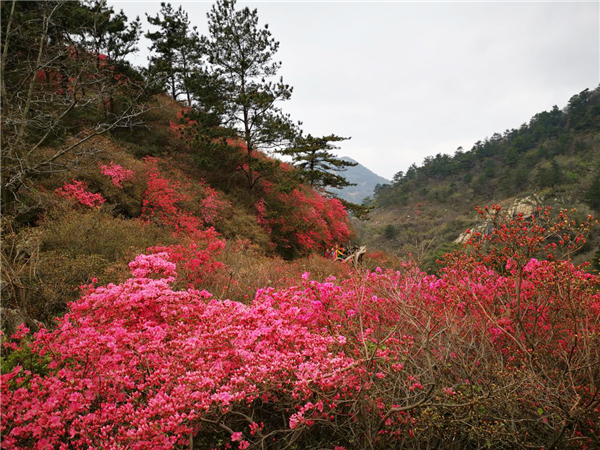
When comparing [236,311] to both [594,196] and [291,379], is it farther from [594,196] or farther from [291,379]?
Result: [594,196]

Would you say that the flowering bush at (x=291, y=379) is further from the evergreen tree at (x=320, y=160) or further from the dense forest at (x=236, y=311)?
the evergreen tree at (x=320, y=160)

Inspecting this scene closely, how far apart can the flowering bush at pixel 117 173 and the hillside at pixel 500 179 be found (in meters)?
→ 27.5

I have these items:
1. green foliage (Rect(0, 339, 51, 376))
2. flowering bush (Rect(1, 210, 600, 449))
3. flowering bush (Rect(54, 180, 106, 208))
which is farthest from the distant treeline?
green foliage (Rect(0, 339, 51, 376))

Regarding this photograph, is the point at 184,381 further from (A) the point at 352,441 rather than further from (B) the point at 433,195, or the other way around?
(B) the point at 433,195

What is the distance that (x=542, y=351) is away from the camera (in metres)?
3.33

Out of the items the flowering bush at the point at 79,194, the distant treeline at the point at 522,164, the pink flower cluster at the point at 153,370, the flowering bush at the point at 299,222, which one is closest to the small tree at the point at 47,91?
the flowering bush at the point at 79,194

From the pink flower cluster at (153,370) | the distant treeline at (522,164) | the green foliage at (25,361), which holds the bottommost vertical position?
the green foliage at (25,361)

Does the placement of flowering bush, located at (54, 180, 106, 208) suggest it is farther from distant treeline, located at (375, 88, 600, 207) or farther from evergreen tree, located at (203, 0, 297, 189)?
distant treeline, located at (375, 88, 600, 207)

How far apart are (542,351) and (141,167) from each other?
12.4 metres

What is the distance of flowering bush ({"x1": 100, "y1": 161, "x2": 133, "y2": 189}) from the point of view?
10106 millimetres

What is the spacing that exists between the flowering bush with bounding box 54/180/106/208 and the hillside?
28.6 metres

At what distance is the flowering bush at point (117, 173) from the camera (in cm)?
1011

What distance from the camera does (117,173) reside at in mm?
10414

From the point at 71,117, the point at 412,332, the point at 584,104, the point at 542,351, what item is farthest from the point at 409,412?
the point at 584,104
